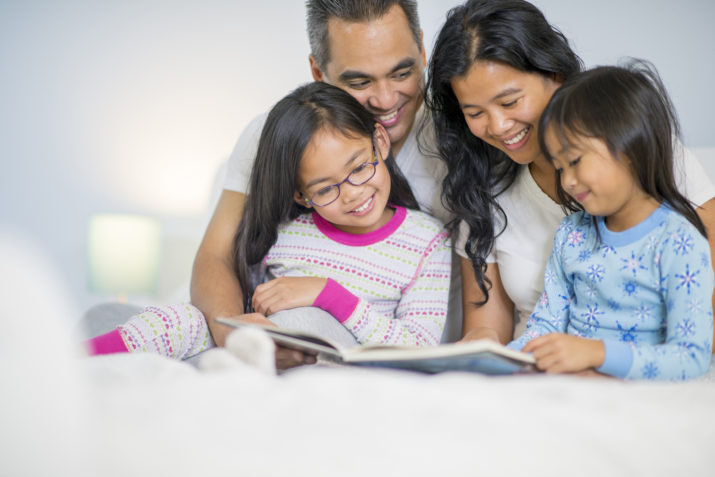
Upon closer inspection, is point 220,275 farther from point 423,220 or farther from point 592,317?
point 592,317

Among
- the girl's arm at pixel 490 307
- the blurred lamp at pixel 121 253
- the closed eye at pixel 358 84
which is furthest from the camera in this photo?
the blurred lamp at pixel 121 253

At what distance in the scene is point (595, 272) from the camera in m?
1.42

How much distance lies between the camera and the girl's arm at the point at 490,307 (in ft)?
6.15

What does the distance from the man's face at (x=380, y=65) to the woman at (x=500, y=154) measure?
0.11 meters

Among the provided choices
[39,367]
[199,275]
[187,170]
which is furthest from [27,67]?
[39,367]

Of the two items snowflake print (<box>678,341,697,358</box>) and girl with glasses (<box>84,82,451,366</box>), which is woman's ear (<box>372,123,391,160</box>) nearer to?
girl with glasses (<box>84,82,451,366</box>)

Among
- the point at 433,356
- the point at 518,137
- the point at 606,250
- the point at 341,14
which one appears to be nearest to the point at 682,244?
the point at 606,250

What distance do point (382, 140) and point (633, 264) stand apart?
828 mm

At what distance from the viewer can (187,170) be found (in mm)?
4086

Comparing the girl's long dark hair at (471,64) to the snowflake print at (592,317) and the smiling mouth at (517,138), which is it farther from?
the snowflake print at (592,317)

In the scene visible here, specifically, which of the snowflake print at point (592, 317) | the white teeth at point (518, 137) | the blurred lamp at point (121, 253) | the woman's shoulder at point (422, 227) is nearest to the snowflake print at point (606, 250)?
the snowflake print at point (592, 317)

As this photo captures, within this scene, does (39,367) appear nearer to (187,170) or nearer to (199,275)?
(199,275)

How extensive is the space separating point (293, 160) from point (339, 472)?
3.62 feet

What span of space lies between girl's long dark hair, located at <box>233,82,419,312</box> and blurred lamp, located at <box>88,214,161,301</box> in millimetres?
1794
